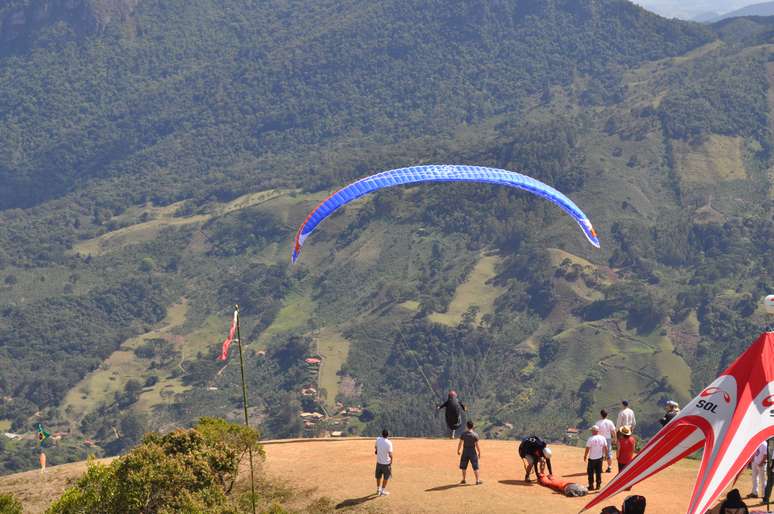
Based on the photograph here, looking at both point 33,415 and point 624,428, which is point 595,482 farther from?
point 33,415

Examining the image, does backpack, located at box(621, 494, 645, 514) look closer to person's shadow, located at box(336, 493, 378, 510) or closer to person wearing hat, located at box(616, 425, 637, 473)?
person wearing hat, located at box(616, 425, 637, 473)

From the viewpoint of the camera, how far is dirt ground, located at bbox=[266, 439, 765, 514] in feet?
111

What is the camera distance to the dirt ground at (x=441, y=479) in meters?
33.9

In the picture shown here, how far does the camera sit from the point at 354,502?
35688 millimetres

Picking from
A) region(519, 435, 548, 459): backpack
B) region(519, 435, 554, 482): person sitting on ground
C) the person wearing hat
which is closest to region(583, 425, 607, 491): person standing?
the person wearing hat

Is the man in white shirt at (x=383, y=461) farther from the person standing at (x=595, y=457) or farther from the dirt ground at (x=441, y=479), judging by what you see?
the person standing at (x=595, y=457)

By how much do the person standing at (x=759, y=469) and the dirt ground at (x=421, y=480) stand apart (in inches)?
65.0

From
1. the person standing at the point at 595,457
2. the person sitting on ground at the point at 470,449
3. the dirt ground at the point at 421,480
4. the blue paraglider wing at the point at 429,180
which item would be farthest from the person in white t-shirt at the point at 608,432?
the blue paraglider wing at the point at 429,180

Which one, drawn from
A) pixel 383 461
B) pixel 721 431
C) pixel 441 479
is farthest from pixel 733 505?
pixel 441 479

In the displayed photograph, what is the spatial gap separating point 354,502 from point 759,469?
39.4 feet

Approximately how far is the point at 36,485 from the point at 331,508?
45.7ft

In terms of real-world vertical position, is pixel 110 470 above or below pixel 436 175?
below

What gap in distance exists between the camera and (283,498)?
37.7 meters

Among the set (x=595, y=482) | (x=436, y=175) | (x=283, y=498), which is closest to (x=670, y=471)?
(x=595, y=482)
